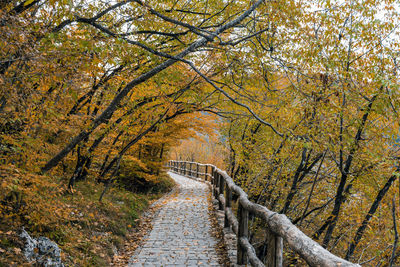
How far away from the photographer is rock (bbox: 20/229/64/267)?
4121mm

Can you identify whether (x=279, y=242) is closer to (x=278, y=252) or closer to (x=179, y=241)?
(x=278, y=252)

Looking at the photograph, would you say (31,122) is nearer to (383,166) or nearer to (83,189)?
(83,189)

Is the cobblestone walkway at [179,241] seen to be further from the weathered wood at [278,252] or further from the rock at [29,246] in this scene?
the weathered wood at [278,252]

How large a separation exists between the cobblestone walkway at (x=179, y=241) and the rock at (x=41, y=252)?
1363 millimetres

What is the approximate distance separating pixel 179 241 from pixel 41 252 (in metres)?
2.96

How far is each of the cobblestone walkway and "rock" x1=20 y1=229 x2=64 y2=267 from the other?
4.47 ft

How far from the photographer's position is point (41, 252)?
4.32m

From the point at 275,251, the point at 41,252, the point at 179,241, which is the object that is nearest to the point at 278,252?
the point at 275,251

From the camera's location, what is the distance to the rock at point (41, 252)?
4.12 m

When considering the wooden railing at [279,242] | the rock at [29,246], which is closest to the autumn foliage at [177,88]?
the rock at [29,246]

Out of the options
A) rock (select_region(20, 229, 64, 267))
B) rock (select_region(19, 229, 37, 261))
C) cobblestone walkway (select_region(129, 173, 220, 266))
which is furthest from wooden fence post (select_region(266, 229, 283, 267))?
rock (select_region(19, 229, 37, 261))

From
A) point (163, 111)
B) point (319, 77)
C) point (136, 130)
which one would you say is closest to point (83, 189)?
point (136, 130)

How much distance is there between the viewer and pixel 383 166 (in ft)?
16.8

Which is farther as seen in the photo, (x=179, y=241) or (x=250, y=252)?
(x=179, y=241)
